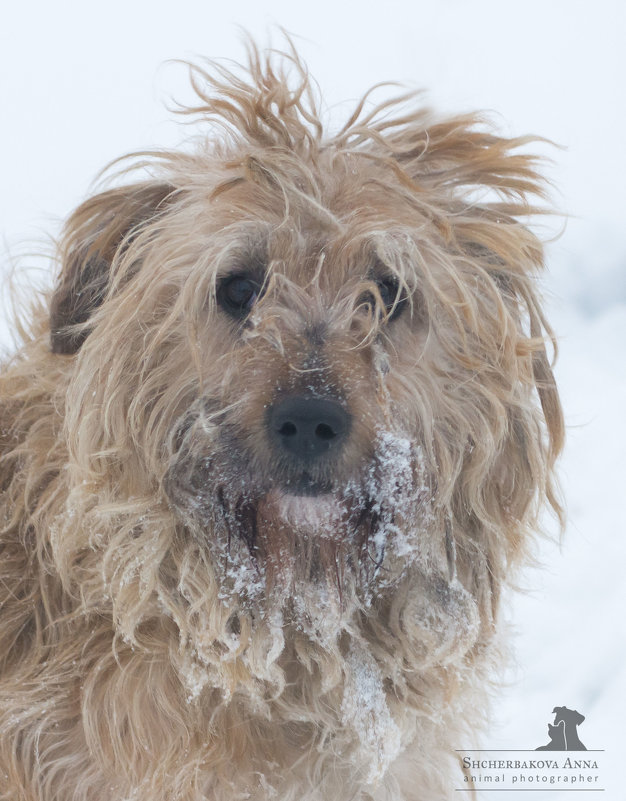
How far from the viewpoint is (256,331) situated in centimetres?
229

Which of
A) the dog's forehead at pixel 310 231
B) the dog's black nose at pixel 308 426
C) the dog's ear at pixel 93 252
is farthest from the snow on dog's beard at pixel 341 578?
the dog's ear at pixel 93 252

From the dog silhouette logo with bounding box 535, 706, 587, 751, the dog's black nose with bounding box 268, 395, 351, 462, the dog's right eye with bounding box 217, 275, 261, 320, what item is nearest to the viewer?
the dog's black nose with bounding box 268, 395, 351, 462

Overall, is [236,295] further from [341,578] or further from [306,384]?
[341,578]

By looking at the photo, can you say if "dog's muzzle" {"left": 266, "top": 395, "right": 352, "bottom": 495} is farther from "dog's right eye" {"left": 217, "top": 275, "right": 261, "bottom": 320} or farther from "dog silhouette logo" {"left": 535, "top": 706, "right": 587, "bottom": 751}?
"dog silhouette logo" {"left": 535, "top": 706, "right": 587, "bottom": 751}

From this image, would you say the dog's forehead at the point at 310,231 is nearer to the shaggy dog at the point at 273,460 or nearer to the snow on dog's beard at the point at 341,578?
the shaggy dog at the point at 273,460

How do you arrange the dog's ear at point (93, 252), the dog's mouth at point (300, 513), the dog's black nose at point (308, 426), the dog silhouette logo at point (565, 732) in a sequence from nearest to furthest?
the dog's black nose at point (308, 426) < the dog's mouth at point (300, 513) < the dog's ear at point (93, 252) < the dog silhouette logo at point (565, 732)

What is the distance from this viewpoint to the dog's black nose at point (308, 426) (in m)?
2.16

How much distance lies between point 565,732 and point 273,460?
2009 mm

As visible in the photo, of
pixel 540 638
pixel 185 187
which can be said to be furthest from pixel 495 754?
pixel 185 187

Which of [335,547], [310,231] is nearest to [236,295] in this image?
[310,231]

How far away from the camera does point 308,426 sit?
217 cm

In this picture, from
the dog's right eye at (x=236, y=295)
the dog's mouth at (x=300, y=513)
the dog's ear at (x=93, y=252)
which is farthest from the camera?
the dog's ear at (x=93, y=252)

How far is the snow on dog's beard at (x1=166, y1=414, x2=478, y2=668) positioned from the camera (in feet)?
7.64

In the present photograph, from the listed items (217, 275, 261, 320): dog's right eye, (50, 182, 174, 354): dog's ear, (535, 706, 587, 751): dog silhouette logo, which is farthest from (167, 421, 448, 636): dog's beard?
(535, 706, 587, 751): dog silhouette logo
